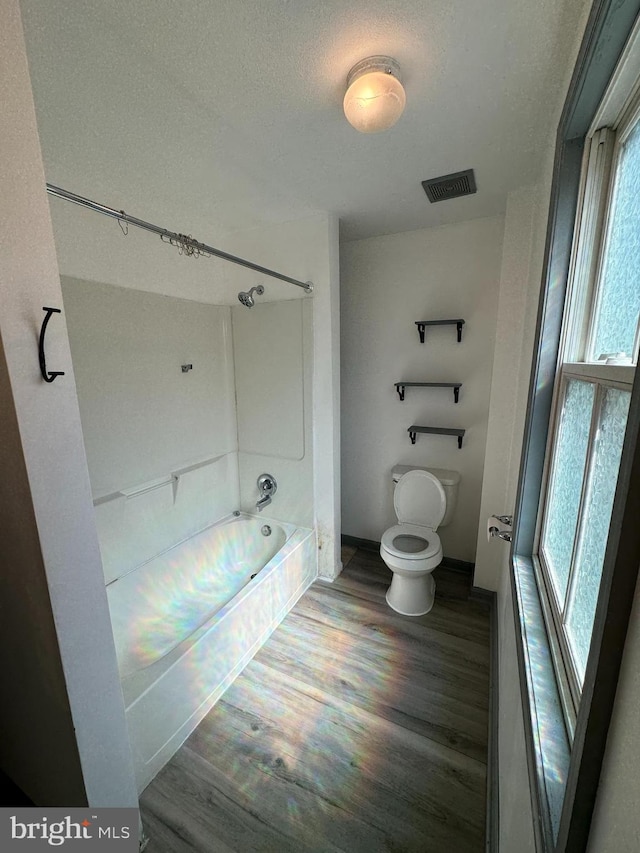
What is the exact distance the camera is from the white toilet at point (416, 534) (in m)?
2.02

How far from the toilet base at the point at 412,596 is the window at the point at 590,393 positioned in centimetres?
Answer: 102

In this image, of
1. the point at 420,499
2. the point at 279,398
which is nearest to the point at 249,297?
the point at 279,398

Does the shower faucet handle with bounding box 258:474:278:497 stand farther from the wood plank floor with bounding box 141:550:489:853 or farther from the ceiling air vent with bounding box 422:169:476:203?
the ceiling air vent with bounding box 422:169:476:203

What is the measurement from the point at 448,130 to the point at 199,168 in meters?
1.12

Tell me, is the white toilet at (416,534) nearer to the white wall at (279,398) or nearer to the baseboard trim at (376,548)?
the baseboard trim at (376,548)

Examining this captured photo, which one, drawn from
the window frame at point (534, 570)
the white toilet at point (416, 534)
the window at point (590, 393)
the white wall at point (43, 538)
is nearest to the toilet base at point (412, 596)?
the white toilet at point (416, 534)

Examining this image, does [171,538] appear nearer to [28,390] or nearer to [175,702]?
[175,702]

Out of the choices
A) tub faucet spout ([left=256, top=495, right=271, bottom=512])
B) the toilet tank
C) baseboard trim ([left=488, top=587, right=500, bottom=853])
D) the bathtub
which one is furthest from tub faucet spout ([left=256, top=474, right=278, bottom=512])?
baseboard trim ([left=488, top=587, right=500, bottom=853])

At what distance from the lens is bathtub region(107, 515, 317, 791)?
132 centimetres

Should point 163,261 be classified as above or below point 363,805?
above

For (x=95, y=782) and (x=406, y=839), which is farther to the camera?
(x=406, y=839)

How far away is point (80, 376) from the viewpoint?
65.7 inches

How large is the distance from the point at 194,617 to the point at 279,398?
1.49 metres

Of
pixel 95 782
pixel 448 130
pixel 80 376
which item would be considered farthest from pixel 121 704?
pixel 448 130
